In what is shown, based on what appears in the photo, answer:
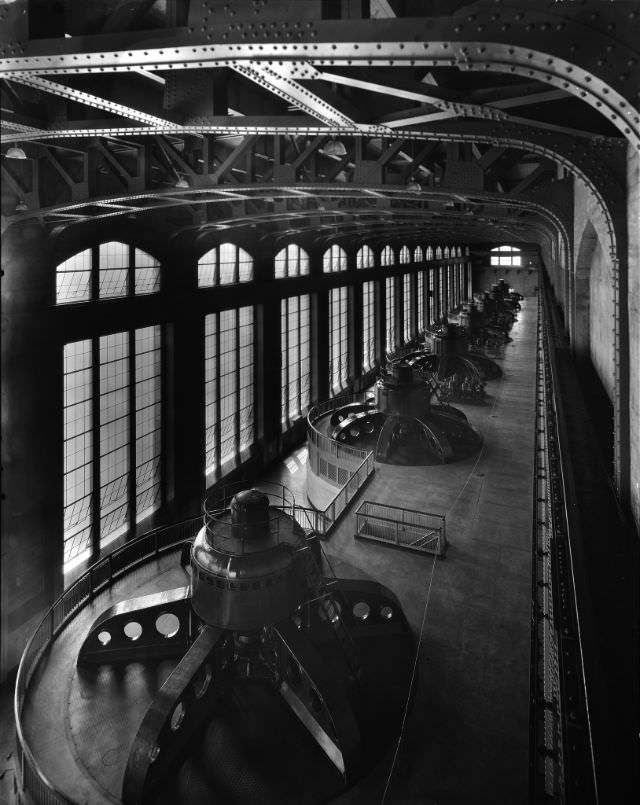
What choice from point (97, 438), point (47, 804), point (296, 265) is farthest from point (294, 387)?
point (47, 804)

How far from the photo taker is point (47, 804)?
6.57m

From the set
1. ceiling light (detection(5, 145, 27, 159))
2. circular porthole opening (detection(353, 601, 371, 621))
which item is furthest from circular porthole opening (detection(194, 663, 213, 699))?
ceiling light (detection(5, 145, 27, 159))

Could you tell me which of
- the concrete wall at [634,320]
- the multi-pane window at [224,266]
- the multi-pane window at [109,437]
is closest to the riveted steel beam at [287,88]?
the concrete wall at [634,320]

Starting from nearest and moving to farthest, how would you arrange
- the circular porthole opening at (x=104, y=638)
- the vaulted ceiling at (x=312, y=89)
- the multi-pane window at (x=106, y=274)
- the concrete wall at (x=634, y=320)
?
1. the vaulted ceiling at (x=312, y=89)
2. the concrete wall at (x=634, y=320)
3. the circular porthole opening at (x=104, y=638)
4. the multi-pane window at (x=106, y=274)

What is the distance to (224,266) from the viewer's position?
20.9 metres

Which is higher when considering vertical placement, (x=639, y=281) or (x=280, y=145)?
(x=280, y=145)

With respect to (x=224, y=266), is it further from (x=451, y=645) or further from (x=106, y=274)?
(x=451, y=645)

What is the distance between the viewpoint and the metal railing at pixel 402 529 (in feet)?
37.3

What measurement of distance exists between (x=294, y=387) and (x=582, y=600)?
80.8 ft

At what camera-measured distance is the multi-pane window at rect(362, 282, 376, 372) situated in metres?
36.8

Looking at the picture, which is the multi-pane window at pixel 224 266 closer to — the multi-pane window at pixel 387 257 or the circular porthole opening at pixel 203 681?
the circular porthole opening at pixel 203 681

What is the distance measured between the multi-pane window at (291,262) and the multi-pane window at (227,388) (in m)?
3.59

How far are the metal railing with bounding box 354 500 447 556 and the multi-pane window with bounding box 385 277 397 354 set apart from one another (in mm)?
29247

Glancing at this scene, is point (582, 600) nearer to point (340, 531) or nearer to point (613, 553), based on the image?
point (613, 553)
